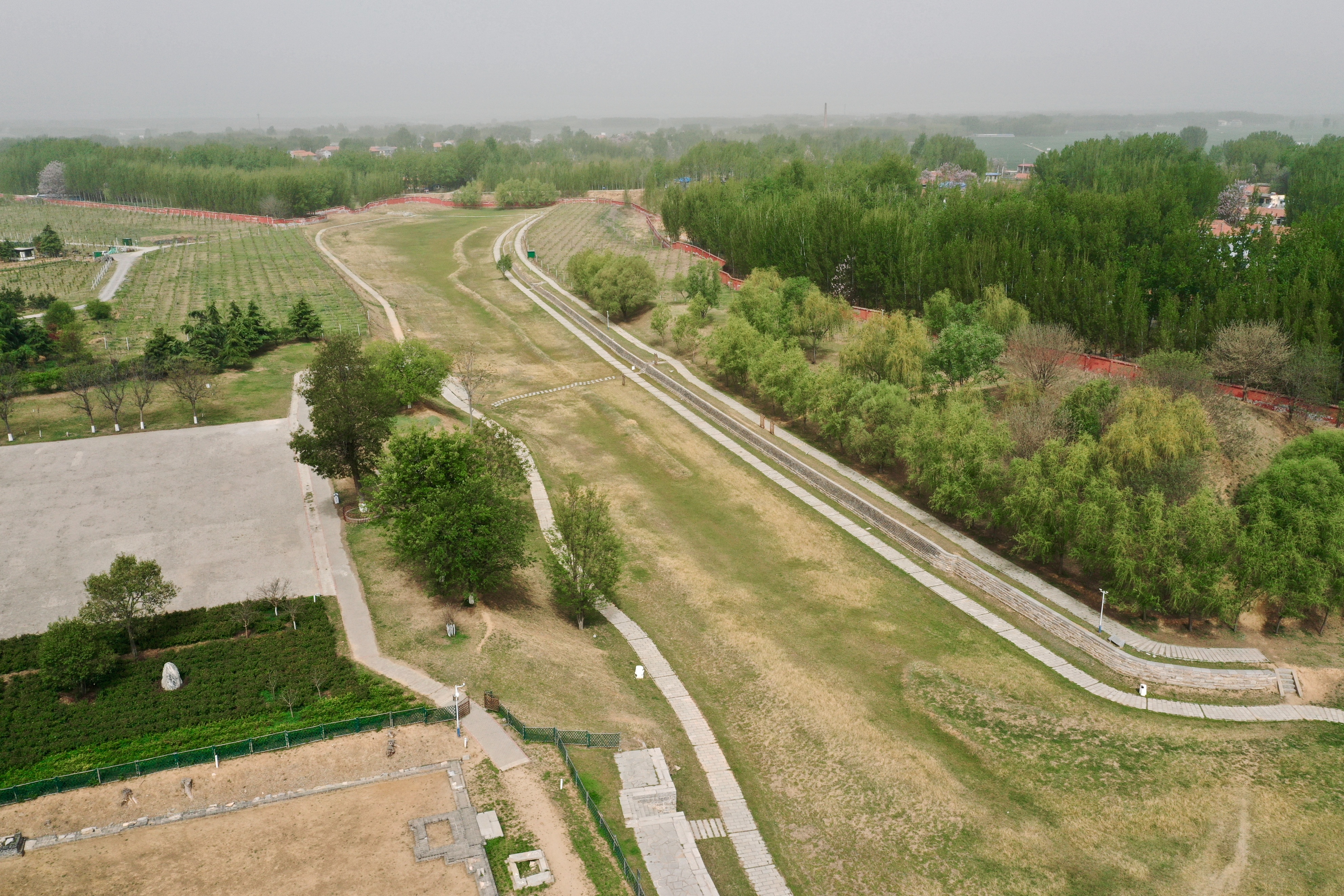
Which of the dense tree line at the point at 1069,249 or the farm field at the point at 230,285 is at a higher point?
the dense tree line at the point at 1069,249

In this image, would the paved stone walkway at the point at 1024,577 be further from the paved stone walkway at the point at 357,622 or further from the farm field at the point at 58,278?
the farm field at the point at 58,278

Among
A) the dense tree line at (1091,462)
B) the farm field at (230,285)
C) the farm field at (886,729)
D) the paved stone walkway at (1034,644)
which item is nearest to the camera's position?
the farm field at (886,729)

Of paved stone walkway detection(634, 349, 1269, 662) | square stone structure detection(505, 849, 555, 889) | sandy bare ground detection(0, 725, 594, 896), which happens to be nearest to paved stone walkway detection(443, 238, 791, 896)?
square stone structure detection(505, 849, 555, 889)

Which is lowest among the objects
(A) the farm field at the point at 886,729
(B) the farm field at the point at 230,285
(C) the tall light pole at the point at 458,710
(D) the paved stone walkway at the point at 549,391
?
(A) the farm field at the point at 886,729

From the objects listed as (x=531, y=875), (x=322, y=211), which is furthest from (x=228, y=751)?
(x=322, y=211)

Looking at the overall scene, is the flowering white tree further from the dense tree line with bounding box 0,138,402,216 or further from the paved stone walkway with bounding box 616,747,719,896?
the paved stone walkway with bounding box 616,747,719,896

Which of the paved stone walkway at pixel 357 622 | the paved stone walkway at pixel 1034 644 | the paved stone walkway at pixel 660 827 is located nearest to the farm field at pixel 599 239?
the paved stone walkway at pixel 1034 644
